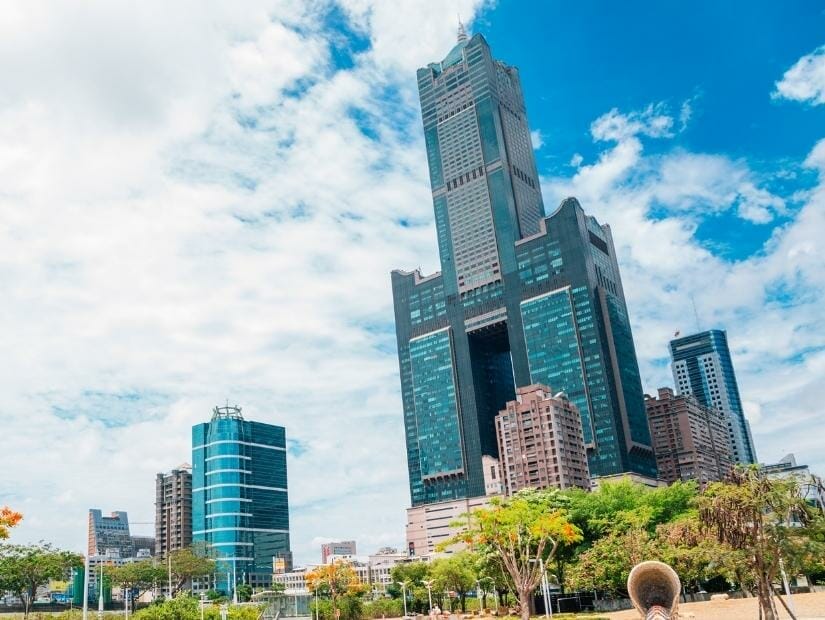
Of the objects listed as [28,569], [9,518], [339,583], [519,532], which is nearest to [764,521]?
[519,532]

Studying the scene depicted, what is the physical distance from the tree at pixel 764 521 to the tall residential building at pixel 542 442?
12167 centimetres

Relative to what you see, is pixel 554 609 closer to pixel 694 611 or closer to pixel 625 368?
pixel 694 611

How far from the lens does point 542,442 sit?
16250 centimetres

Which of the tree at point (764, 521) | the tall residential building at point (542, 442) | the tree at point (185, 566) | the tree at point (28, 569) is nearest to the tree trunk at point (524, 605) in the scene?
the tree at point (764, 521)

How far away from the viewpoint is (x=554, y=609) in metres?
78.9

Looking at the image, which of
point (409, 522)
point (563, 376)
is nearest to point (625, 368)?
point (563, 376)

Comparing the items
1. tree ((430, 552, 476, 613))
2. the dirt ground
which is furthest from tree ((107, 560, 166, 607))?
the dirt ground

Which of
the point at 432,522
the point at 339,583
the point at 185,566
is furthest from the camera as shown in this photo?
the point at 432,522

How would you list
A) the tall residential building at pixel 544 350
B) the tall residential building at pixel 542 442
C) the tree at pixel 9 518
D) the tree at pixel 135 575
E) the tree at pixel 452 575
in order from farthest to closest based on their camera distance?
1. the tall residential building at pixel 544 350
2. the tall residential building at pixel 542 442
3. the tree at pixel 135 575
4. the tree at pixel 452 575
5. the tree at pixel 9 518

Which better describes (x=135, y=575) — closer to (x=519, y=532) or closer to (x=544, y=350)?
(x=519, y=532)

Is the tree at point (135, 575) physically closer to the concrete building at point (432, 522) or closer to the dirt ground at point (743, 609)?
the concrete building at point (432, 522)

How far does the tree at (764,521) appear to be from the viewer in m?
35.9

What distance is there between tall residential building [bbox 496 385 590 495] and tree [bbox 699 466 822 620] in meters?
122

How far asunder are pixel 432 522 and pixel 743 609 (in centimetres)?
14491
